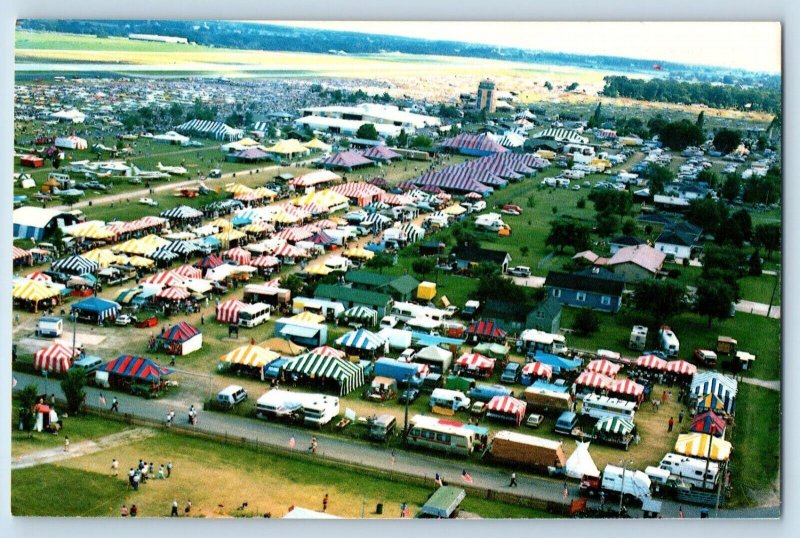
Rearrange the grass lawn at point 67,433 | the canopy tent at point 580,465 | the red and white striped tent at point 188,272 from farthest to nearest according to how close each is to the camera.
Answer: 1. the red and white striped tent at point 188,272
2. the canopy tent at point 580,465
3. the grass lawn at point 67,433

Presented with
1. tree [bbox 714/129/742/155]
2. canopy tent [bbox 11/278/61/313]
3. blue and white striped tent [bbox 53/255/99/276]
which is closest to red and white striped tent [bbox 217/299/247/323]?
canopy tent [bbox 11/278/61/313]

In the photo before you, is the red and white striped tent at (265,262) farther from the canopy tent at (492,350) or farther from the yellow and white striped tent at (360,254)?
the canopy tent at (492,350)

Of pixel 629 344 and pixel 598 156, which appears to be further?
pixel 598 156

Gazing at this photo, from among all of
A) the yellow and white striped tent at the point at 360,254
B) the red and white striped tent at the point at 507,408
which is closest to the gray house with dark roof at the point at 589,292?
the yellow and white striped tent at the point at 360,254

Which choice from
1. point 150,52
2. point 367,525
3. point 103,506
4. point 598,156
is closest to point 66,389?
point 103,506

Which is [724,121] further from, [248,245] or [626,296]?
[248,245]

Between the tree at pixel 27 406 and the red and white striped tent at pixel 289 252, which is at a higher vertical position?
the red and white striped tent at pixel 289 252
